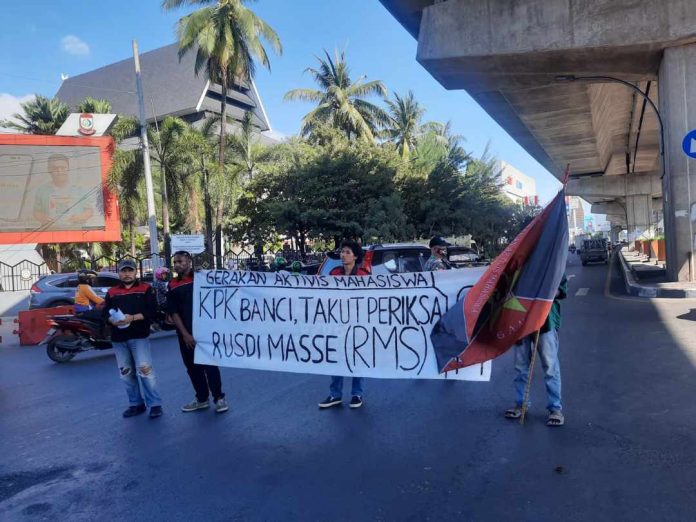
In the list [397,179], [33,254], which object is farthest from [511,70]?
[33,254]

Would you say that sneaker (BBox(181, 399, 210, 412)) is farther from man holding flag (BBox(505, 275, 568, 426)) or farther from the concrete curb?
the concrete curb

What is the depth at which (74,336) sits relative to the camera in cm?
1034

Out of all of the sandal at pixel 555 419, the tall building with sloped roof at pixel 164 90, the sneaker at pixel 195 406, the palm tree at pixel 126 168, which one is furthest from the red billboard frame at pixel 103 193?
the tall building with sloped roof at pixel 164 90

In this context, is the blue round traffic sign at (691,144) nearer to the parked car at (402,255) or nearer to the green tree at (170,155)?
the parked car at (402,255)

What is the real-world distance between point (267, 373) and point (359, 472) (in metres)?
3.78

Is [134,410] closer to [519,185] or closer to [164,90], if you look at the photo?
[164,90]

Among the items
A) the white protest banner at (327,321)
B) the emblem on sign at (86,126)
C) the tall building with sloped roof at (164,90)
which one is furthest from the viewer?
the tall building with sloped roof at (164,90)

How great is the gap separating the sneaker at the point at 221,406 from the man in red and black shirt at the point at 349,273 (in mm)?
999

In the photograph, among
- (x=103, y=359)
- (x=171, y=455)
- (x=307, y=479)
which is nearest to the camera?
(x=307, y=479)

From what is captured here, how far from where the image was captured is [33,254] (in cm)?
3152

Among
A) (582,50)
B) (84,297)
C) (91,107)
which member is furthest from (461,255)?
(91,107)

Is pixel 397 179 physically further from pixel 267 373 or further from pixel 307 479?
pixel 307 479

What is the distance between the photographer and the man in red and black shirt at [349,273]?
19.4 ft

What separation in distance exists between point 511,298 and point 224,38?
25404 mm
